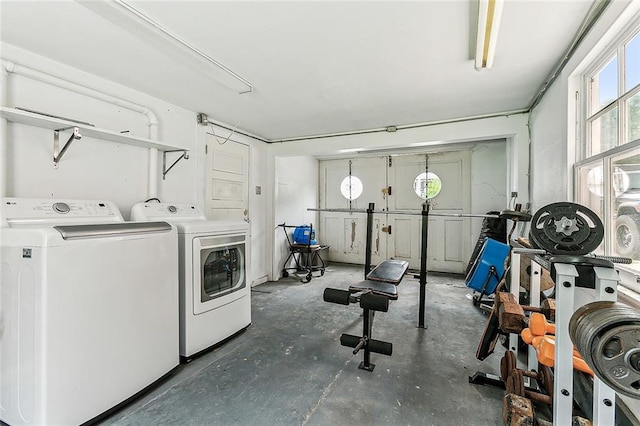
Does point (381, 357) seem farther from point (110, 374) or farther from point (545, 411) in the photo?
point (110, 374)

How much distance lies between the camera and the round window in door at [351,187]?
6008 mm

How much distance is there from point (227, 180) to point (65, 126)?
1.93 m

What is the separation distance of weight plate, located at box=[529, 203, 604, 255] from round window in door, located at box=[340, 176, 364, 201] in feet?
15.5

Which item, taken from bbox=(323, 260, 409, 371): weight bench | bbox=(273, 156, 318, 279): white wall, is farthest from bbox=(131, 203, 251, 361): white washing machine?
bbox=(273, 156, 318, 279): white wall

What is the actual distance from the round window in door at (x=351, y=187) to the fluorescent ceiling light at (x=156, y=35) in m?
3.90

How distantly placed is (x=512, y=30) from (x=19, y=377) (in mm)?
3504

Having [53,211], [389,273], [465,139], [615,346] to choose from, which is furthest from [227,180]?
[615,346]

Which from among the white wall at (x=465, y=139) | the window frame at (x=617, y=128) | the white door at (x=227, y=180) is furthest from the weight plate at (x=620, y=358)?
the white door at (x=227, y=180)

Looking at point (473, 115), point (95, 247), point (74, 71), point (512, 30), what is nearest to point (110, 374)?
point (95, 247)

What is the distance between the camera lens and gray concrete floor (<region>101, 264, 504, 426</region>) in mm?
1657

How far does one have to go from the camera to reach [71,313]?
1456 millimetres

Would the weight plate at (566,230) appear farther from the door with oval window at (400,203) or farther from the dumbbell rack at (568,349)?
the door with oval window at (400,203)

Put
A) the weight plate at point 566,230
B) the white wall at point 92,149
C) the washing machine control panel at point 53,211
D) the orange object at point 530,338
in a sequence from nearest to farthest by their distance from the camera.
Answer: the weight plate at point 566,230
the orange object at point 530,338
the washing machine control panel at point 53,211
the white wall at point 92,149

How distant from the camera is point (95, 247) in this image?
1567mm
